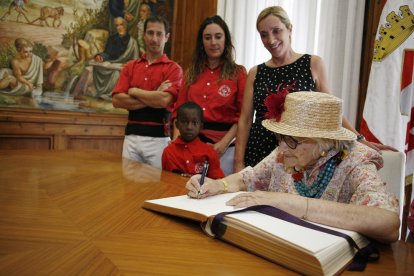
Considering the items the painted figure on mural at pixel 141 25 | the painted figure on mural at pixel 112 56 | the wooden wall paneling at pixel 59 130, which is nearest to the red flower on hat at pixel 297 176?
the wooden wall paneling at pixel 59 130

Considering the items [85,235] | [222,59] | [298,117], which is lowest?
[85,235]

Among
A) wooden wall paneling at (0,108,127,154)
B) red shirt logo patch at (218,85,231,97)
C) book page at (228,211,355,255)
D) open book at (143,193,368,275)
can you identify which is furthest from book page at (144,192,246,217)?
wooden wall paneling at (0,108,127,154)

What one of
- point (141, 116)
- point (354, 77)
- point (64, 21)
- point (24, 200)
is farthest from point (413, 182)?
point (64, 21)

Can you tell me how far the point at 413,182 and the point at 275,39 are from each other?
128 centimetres

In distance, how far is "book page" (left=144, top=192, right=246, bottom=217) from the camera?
1.17 metres

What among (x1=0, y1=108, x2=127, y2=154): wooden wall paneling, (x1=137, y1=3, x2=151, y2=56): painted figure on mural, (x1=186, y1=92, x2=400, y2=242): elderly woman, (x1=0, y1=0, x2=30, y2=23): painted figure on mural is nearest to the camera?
(x1=186, y1=92, x2=400, y2=242): elderly woman

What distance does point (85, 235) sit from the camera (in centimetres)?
106

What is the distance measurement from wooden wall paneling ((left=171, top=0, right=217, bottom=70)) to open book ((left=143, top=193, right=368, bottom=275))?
4663 mm

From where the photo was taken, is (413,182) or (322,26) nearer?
(413,182)

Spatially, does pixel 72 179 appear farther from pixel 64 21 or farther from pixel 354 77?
pixel 64 21

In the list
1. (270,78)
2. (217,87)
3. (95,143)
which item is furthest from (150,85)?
(95,143)

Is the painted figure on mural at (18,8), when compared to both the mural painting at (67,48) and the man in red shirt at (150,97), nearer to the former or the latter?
the mural painting at (67,48)

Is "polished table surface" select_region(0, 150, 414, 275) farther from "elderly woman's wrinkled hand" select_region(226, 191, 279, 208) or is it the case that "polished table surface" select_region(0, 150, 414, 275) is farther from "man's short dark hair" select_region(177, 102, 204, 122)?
"man's short dark hair" select_region(177, 102, 204, 122)

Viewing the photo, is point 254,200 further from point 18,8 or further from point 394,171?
point 18,8
